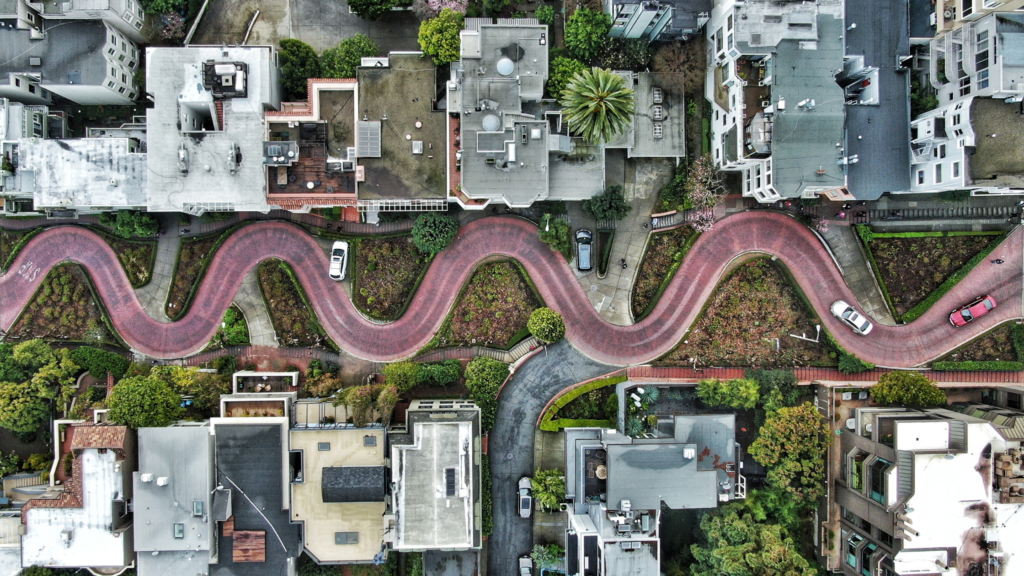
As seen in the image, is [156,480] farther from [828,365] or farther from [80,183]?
[828,365]

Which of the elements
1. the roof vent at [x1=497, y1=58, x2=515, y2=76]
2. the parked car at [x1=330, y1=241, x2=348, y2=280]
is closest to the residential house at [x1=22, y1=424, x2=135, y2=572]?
the parked car at [x1=330, y1=241, x2=348, y2=280]

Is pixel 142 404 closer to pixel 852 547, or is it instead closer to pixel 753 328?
pixel 753 328

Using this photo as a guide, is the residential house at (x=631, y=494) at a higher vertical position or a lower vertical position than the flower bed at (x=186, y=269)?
lower

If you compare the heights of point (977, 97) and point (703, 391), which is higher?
point (977, 97)

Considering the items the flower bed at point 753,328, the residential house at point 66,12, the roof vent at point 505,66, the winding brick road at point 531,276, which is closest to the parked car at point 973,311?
the winding brick road at point 531,276

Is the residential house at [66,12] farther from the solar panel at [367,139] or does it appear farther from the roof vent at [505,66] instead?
the roof vent at [505,66]

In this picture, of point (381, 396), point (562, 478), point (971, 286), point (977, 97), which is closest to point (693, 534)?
point (562, 478)

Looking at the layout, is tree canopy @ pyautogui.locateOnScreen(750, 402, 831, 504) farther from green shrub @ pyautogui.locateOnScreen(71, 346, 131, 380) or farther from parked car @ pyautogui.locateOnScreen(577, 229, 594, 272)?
green shrub @ pyautogui.locateOnScreen(71, 346, 131, 380)
